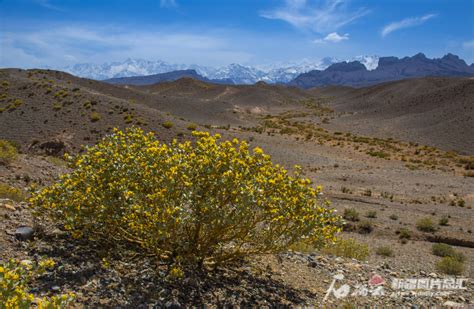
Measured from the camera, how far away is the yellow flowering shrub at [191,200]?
182 inches

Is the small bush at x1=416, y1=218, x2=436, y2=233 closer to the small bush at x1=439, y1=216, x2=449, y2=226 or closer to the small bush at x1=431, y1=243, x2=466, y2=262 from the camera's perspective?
the small bush at x1=439, y1=216, x2=449, y2=226

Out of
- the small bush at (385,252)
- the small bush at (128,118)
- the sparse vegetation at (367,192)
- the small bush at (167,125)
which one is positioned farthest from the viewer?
the small bush at (167,125)

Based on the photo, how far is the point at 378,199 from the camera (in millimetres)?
17766

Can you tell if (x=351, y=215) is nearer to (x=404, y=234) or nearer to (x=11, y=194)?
(x=404, y=234)

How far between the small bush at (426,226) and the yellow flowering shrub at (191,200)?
10.1 m

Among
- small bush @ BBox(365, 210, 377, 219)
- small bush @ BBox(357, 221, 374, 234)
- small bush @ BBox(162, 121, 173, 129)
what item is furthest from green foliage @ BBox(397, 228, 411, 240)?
small bush @ BBox(162, 121, 173, 129)

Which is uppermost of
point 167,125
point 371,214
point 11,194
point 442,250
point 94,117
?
point 94,117

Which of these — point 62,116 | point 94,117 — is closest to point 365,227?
point 94,117

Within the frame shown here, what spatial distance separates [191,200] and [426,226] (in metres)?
11.8

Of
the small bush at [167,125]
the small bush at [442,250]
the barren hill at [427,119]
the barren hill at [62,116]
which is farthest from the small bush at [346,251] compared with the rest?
the barren hill at [427,119]

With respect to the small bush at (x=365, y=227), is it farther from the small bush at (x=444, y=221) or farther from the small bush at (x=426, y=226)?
the small bush at (x=444, y=221)

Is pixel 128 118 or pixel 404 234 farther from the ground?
pixel 128 118

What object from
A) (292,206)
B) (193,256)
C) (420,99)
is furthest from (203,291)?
(420,99)

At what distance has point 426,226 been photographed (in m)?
13.4
